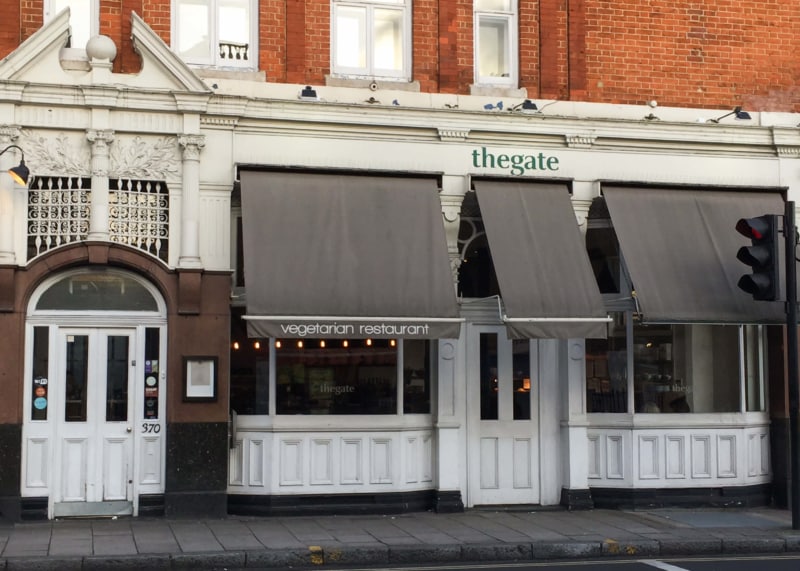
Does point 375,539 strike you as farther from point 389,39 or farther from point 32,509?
point 389,39

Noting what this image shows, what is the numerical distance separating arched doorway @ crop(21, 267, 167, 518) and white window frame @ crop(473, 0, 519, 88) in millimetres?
5091

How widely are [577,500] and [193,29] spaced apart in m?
7.62

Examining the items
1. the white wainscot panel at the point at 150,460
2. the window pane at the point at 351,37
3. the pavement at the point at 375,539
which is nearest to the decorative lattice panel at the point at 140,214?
the white wainscot panel at the point at 150,460

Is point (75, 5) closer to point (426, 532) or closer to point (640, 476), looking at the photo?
point (426, 532)

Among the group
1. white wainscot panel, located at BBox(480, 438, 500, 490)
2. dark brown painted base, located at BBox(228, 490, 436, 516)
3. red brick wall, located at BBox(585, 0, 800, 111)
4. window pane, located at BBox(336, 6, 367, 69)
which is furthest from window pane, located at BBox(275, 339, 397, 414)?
red brick wall, located at BBox(585, 0, 800, 111)

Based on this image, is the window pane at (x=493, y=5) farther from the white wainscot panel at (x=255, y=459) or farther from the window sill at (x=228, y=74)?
the white wainscot panel at (x=255, y=459)

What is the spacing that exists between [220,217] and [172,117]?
1.30 meters

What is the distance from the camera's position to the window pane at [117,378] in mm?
12617

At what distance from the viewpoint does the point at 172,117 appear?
12.8 m

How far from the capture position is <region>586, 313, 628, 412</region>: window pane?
14164 millimetres

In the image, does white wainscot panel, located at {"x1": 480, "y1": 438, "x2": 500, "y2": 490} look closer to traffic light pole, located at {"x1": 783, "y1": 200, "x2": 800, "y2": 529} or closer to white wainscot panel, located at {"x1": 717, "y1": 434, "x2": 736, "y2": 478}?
white wainscot panel, located at {"x1": 717, "y1": 434, "x2": 736, "y2": 478}

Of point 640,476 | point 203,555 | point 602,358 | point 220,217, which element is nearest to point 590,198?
point 602,358

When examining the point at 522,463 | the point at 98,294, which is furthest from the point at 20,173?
the point at 522,463

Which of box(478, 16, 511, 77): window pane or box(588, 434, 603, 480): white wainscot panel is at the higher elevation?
box(478, 16, 511, 77): window pane
